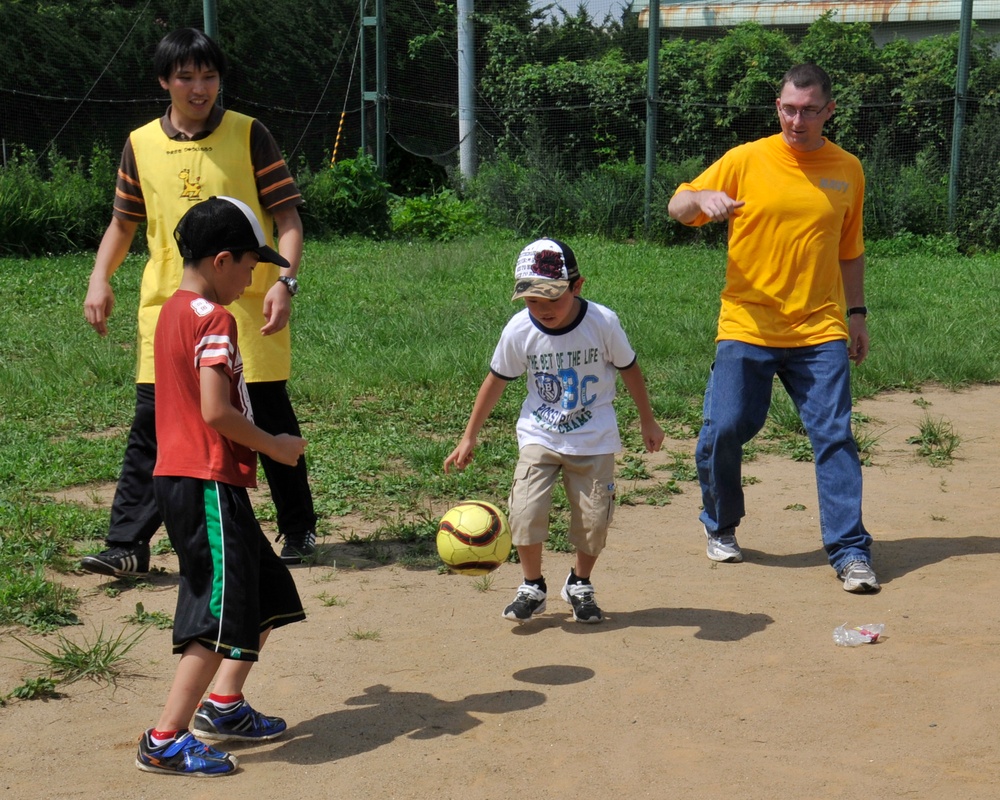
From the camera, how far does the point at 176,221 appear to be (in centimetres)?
475

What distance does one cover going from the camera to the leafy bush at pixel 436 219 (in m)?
16.8

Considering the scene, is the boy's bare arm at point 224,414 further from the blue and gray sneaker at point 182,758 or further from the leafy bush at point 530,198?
the leafy bush at point 530,198

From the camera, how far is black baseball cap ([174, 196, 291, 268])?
3393 mm

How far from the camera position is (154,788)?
3330 millimetres

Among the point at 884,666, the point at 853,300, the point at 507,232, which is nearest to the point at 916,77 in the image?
the point at 507,232

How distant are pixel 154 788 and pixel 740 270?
3.17 metres

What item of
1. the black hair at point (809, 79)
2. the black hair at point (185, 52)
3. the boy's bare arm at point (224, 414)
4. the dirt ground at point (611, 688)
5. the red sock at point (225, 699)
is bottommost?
the dirt ground at point (611, 688)

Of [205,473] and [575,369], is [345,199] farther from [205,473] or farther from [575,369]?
[205,473]

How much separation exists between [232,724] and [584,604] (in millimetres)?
1505

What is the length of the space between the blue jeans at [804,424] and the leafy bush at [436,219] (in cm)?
1168

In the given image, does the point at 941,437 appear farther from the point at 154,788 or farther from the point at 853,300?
the point at 154,788

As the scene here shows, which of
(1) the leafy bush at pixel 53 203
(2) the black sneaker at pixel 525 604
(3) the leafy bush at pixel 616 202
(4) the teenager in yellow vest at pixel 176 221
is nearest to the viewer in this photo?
(2) the black sneaker at pixel 525 604

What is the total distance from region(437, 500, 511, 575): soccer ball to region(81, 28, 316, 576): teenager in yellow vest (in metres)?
0.99

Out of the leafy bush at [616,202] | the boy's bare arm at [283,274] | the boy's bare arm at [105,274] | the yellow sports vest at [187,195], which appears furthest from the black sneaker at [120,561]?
the leafy bush at [616,202]
